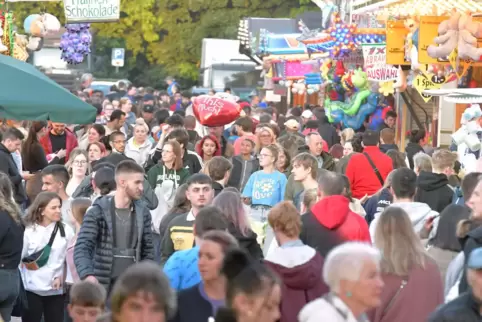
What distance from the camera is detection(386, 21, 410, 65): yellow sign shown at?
2095cm

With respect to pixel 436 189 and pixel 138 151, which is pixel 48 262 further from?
pixel 138 151

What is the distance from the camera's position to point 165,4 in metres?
63.2

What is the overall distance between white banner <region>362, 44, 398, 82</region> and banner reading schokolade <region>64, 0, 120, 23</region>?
4669 millimetres

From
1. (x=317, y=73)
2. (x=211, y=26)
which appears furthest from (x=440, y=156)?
(x=211, y=26)

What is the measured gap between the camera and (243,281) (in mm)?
5938

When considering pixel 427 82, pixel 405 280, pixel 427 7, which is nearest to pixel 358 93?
pixel 427 82

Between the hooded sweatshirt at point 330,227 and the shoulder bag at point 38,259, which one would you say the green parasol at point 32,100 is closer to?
the shoulder bag at point 38,259

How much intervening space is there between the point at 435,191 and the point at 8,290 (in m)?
4.66

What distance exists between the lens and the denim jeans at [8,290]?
31.8 feet

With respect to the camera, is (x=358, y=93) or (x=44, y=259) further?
(x=358, y=93)

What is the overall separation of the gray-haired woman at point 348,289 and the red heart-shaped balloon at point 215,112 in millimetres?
11989

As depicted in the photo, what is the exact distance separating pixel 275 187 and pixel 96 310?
648 cm

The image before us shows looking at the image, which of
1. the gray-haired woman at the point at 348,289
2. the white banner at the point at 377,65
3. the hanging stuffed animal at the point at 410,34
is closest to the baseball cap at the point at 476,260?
the gray-haired woman at the point at 348,289

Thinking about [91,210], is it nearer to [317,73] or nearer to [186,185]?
[186,185]
